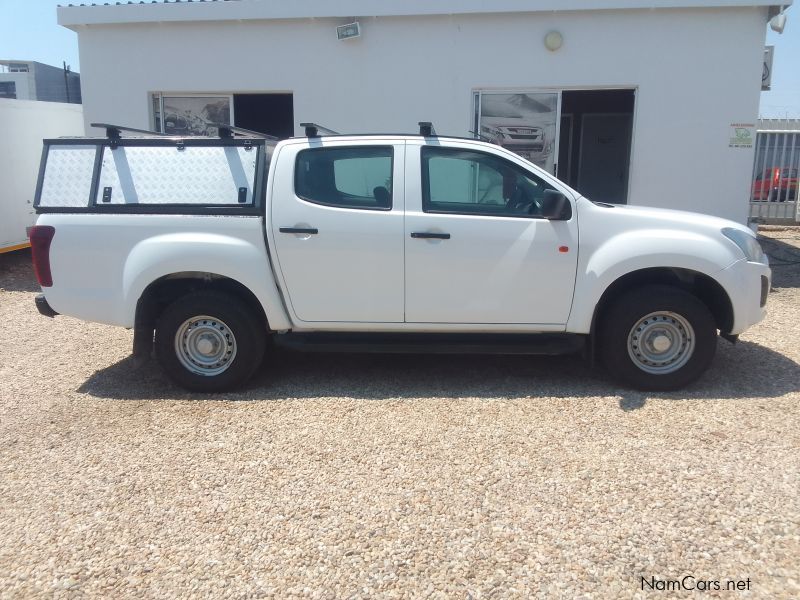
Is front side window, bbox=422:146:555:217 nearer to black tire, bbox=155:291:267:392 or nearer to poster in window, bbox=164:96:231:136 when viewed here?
black tire, bbox=155:291:267:392

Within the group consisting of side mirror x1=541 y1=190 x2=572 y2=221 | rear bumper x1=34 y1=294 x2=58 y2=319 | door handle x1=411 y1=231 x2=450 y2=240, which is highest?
side mirror x1=541 y1=190 x2=572 y2=221

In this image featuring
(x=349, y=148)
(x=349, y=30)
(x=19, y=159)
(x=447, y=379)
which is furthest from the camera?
(x=19, y=159)

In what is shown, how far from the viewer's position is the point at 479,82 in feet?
30.3

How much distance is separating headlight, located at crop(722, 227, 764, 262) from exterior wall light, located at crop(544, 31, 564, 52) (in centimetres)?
499

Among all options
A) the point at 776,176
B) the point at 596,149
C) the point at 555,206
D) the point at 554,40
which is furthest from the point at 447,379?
the point at 776,176

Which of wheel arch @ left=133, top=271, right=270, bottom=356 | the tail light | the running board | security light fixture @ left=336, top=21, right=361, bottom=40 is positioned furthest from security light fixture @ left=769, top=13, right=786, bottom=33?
the tail light

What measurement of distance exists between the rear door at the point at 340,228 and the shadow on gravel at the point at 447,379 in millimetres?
632

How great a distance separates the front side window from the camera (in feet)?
16.1

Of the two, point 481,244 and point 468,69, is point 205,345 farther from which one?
point 468,69

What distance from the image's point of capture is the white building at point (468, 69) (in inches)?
349

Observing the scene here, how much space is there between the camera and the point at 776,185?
16203mm

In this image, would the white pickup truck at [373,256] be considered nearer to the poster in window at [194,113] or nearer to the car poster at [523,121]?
the car poster at [523,121]

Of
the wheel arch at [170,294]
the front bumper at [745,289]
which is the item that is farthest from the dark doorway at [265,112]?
the front bumper at [745,289]

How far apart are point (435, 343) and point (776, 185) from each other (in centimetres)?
1467
